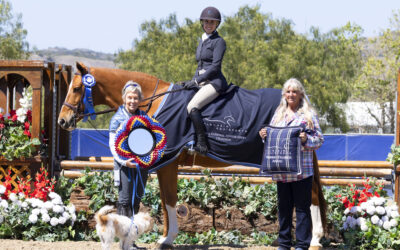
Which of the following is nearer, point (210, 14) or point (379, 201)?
point (210, 14)

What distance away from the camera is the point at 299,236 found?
549 centimetres

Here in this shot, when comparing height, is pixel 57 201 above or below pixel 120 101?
below

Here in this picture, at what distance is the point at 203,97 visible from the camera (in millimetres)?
6309

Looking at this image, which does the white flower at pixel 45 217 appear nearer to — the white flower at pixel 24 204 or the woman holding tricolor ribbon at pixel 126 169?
the white flower at pixel 24 204

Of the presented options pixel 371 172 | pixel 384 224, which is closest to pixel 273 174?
pixel 384 224

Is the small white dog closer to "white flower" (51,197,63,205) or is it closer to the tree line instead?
"white flower" (51,197,63,205)

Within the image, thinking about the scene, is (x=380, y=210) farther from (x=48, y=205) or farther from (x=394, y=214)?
(x=48, y=205)

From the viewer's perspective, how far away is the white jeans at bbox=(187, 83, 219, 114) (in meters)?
6.30

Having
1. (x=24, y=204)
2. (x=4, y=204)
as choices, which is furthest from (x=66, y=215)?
(x=4, y=204)

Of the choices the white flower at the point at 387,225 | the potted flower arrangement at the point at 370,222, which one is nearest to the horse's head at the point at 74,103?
the potted flower arrangement at the point at 370,222

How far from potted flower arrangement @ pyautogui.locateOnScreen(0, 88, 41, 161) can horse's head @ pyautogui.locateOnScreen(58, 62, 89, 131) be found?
3.84 ft

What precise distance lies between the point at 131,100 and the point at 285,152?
1.55 meters

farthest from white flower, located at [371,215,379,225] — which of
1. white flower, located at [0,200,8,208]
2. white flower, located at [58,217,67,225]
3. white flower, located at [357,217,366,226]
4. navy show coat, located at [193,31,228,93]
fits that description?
white flower, located at [0,200,8,208]

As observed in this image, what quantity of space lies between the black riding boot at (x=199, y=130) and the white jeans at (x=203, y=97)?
0.06 metres
